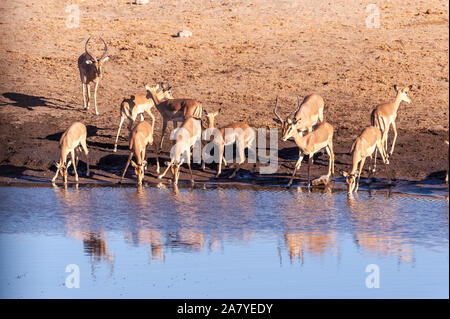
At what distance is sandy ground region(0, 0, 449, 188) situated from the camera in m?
18.4

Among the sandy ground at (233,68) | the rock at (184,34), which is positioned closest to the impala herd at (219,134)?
the sandy ground at (233,68)

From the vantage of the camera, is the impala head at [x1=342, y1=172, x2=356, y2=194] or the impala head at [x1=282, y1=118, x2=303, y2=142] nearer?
the impala head at [x1=342, y1=172, x2=356, y2=194]

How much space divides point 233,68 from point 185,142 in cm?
615

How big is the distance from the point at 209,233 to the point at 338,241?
1.88 meters

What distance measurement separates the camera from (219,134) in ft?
58.3

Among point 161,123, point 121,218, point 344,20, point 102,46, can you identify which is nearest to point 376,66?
point 344,20

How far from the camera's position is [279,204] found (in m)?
14.4

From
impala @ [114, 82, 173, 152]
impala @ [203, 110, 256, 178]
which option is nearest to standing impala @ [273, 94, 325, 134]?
impala @ [203, 110, 256, 178]

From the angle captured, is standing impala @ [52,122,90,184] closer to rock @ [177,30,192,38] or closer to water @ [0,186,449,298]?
water @ [0,186,449,298]

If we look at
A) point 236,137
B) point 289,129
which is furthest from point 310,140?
point 236,137

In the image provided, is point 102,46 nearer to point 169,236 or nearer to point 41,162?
point 41,162

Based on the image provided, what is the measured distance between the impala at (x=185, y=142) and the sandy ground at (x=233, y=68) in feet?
1.42

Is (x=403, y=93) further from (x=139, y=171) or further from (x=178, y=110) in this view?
(x=139, y=171)

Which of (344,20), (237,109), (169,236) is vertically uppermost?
(344,20)
